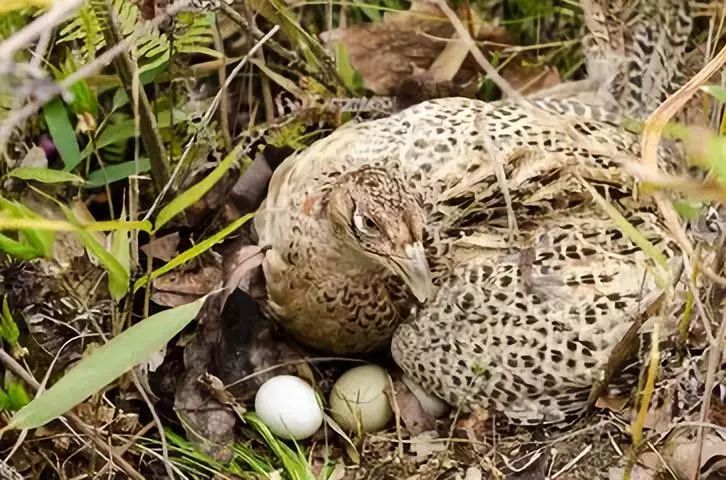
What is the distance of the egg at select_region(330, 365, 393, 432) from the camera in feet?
6.27

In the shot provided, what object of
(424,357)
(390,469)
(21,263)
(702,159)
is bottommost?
(390,469)

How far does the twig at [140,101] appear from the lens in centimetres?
173

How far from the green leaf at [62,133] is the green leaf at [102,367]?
0.66 meters

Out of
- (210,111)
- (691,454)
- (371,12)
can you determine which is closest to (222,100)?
(210,111)

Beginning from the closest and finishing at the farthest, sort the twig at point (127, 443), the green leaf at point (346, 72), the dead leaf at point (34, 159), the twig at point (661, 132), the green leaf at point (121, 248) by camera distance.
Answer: the twig at point (661, 132) → the green leaf at point (121, 248) → the twig at point (127, 443) → the dead leaf at point (34, 159) → the green leaf at point (346, 72)

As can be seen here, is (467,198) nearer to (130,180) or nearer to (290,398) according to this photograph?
(290,398)

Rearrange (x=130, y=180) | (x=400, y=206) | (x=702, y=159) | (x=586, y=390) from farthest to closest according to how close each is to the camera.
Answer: (x=130, y=180) < (x=586, y=390) < (x=400, y=206) < (x=702, y=159)

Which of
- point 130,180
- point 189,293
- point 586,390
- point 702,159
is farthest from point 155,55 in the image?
point 702,159

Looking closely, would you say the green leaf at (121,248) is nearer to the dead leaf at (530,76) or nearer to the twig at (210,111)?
the twig at (210,111)

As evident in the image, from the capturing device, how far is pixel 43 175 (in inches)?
→ 76.1

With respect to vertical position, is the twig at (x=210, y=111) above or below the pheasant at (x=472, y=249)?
above

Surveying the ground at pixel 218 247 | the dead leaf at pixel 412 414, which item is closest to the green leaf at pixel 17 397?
the ground at pixel 218 247

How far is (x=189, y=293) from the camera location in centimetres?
206

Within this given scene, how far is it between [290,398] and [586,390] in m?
0.45
